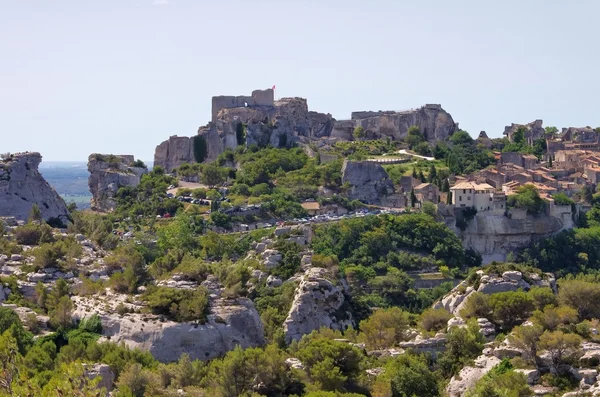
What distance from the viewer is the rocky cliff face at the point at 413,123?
105312 mm

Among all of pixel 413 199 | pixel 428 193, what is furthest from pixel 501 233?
pixel 413 199

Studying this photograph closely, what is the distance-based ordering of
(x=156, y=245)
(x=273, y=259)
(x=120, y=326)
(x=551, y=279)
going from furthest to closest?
(x=156, y=245) < (x=273, y=259) < (x=551, y=279) < (x=120, y=326)

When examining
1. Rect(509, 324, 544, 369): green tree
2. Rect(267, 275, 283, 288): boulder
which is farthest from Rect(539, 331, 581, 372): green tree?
Rect(267, 275, 283, 288): boulder

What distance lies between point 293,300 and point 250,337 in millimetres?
9080

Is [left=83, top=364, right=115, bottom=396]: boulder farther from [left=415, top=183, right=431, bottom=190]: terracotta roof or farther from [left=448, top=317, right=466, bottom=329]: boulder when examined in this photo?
[left=415, top=183, right=431, bottom=190]: terracotta roof

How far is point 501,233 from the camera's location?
263 ft

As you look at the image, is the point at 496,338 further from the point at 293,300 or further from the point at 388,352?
the point at 293,300

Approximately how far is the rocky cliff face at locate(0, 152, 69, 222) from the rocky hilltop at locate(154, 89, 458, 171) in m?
32.8

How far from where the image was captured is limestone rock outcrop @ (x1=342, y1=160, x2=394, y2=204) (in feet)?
277

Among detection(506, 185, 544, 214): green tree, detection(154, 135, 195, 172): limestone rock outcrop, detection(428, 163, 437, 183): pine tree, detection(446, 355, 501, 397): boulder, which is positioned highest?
detection(154, 135, 195, 172): limestone rock outcrop

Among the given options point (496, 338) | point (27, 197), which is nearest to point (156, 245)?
point (27, 197)

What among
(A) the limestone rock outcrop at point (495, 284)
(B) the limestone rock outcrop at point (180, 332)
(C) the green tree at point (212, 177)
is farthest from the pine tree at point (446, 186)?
(B) the limestone rock outcrop at point (180, 332)

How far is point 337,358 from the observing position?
39.8 metres

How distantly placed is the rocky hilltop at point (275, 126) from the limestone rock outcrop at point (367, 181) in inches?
471
